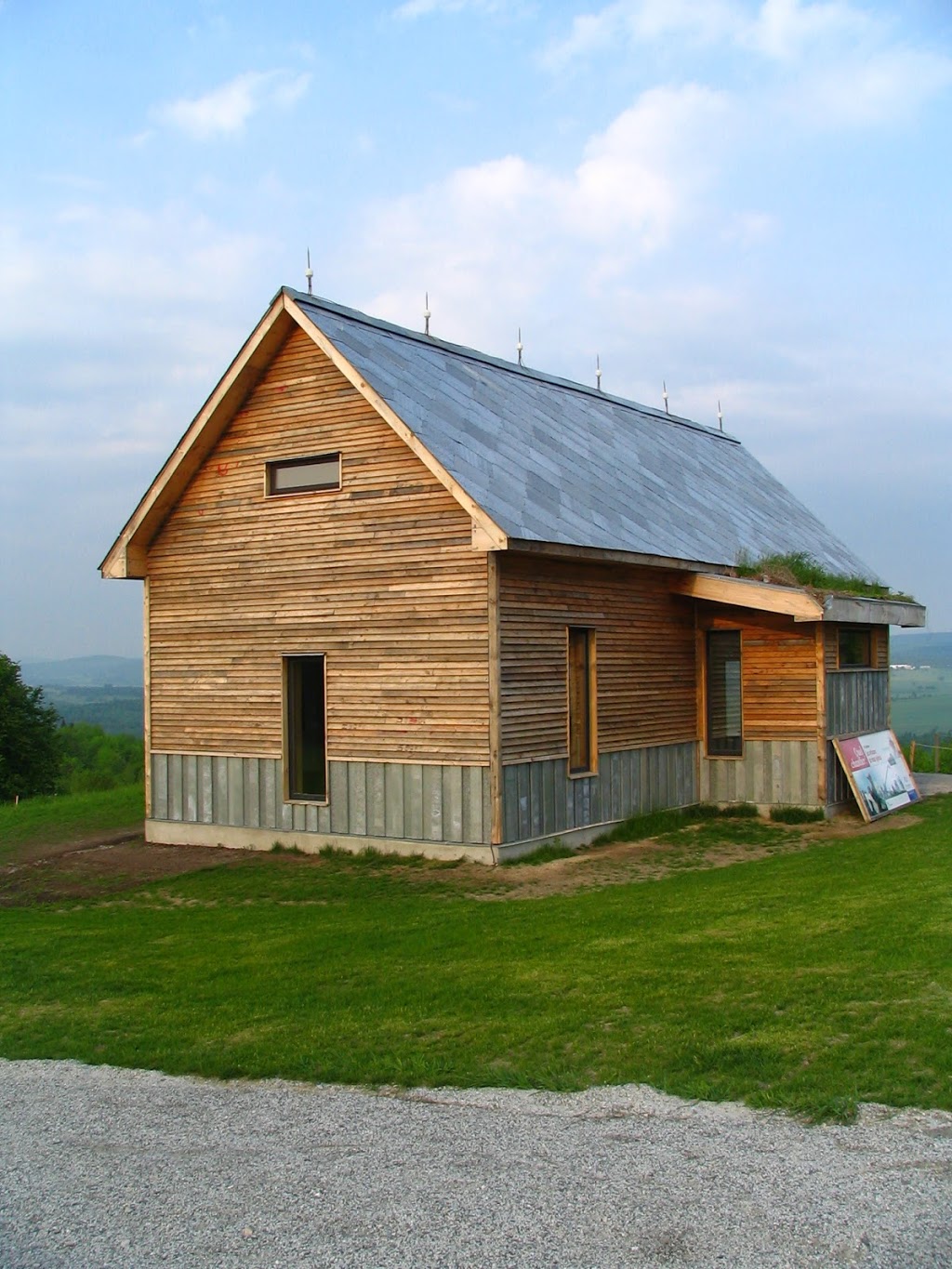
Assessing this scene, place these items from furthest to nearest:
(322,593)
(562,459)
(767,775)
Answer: (767,775) → (562,459) → (322,593)

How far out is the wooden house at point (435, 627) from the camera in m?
15.2

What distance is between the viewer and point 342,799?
1628cm

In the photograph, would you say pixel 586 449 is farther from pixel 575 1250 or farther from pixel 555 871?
pixel 575 1250

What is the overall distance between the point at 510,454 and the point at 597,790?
4777 millimetres

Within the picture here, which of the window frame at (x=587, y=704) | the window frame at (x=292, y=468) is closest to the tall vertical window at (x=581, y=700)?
the window frame at (x=587, y=704)

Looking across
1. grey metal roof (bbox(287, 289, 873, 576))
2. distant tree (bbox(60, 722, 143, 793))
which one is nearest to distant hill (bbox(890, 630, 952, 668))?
distant tree (bbox(60, 722, 143, 793))

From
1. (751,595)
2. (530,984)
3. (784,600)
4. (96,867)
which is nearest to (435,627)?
(751,595)

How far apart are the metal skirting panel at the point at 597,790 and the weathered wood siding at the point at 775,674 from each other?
1.02 metres

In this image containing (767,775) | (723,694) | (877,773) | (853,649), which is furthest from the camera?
(853,649)

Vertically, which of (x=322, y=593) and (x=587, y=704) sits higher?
(x=322, y=593)

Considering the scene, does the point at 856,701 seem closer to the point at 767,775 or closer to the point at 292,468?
the point at 767,775

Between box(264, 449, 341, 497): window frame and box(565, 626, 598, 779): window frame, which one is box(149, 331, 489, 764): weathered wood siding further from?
box(565, 626, 598, 779): window frame

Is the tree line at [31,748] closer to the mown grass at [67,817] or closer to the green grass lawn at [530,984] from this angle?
the mown grass at [67,817]

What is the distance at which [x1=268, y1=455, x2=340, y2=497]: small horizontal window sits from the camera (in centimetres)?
1662
